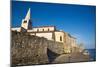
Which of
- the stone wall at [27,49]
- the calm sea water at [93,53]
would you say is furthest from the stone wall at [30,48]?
the calm sea water at [93,53]

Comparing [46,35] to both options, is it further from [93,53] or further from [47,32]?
[93,53]

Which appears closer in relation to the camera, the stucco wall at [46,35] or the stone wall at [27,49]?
the stone wall at [27,49]

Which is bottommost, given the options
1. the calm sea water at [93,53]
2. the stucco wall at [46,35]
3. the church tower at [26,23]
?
the calm sea water at [93,53]

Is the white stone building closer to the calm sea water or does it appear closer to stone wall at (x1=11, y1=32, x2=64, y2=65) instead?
stone wall at (x1=11, y1=32, x2=64, y2=65)

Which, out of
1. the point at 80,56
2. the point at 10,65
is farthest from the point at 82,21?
the point at 10,65

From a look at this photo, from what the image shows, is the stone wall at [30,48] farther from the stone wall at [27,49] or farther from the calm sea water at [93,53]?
the calm sea water at [93,53]

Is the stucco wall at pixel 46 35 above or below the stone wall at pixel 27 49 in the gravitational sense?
above

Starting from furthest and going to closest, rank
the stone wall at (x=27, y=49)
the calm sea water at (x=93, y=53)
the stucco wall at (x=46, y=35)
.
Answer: the calm sea water at (x=93, y=53) → the stucco wall at (x=46, y=35) → the stone wall at (x=27, y=49)

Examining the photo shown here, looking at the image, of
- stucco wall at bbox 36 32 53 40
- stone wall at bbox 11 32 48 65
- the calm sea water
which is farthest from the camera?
the calm sea water

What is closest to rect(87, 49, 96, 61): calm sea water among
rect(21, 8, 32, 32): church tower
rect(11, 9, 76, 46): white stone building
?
rect(11, 9, 76, 46): white stone building

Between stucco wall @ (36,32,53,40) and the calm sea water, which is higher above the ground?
stucco wall @ (36,32,53,40)

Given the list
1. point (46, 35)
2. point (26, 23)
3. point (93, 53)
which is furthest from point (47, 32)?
point (93, 53)

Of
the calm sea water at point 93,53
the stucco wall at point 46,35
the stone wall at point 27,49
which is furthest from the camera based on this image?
the calm sea water at point 93,53
